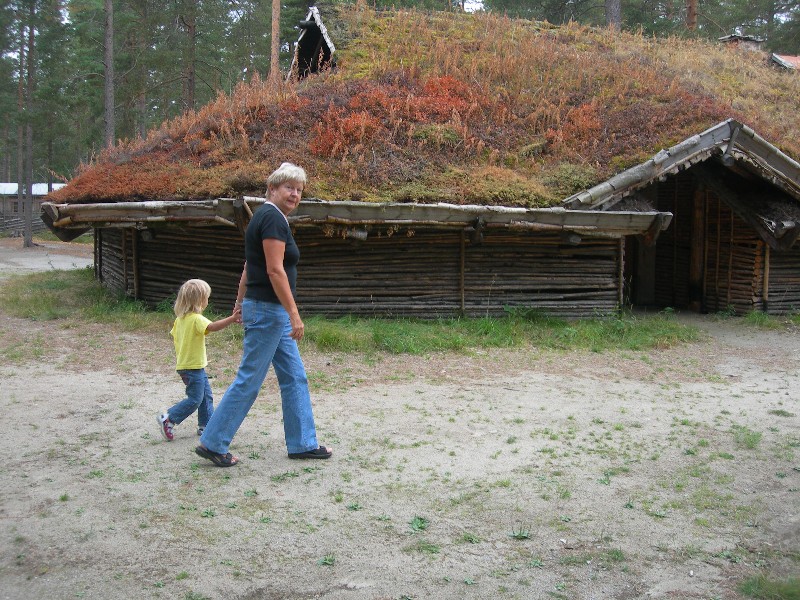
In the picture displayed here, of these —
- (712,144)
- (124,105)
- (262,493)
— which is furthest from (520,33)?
(124,105)

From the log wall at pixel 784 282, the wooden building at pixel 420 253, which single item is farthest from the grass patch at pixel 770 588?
the log wall at pixel 784 282

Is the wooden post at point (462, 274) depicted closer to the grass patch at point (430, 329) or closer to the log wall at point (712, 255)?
the grass patch at point (430, 329)

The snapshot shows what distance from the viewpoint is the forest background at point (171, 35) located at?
93.2 feet

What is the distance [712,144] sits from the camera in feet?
38.2

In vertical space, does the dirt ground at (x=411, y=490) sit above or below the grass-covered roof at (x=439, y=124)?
below

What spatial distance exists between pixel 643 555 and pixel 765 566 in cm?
57

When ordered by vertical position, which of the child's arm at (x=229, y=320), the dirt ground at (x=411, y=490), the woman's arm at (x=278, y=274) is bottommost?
the dirt ground at (x=411, y=490)

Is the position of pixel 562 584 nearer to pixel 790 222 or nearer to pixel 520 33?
pixel 790 222

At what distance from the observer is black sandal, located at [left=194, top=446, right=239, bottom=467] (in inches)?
190

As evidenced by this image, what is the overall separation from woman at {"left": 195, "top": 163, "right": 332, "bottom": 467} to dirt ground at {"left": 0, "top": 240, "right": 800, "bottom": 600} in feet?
1.03

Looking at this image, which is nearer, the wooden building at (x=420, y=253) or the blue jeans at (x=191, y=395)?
the blue jeans at (x=191, y=395)

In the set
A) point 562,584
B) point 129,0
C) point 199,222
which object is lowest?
point 562,584

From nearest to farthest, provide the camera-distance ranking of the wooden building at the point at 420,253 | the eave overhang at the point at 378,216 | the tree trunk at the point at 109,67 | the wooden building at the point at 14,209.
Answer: the eave overhang at the point at 378,216 < the wooden building at the point at 420,253 < the tree trunk at the point at 109,67 < the wooden building at the point at 14,209

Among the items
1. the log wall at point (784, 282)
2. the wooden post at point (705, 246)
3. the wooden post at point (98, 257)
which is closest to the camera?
the log wall at point (784, 282)
